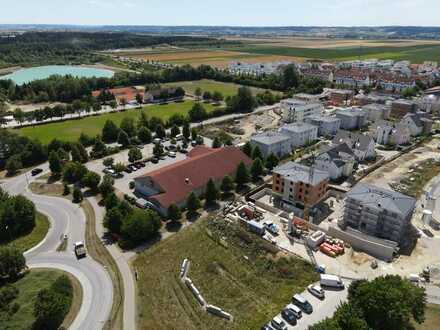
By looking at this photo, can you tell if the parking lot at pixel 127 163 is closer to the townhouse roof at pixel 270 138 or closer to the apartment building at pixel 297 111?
the townhouse roof at pixel 270 138

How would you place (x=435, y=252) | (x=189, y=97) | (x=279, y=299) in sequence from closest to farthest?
(x=279, y=299), (x=435, y=252), (x=189, y=97)

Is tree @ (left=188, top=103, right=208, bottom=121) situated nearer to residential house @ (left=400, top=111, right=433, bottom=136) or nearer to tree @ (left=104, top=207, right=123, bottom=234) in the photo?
residential house @ (left=400, top=111, right=433, bottom=136)

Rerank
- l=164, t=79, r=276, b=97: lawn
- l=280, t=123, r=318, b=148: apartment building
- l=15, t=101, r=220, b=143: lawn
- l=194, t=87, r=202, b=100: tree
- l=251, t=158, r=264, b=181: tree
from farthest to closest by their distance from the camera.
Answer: l=164, t=79, r=276, b=97: lawn, l=194, t=87, r=202, b=100: tree, l=15, t=101, r=220, b=143: lawn, l=280, t=123, r=318, b=148: apartment building, l=251, t=158, r=264, b=181: tree

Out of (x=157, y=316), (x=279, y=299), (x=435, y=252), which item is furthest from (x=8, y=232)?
(x=435, y=252)

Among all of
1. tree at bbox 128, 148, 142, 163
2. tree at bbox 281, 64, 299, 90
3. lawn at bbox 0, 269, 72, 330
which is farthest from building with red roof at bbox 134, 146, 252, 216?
tree at bbox 281, 64, 299, 90

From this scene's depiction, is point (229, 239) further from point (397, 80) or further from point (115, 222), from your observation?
point (397, 80)
